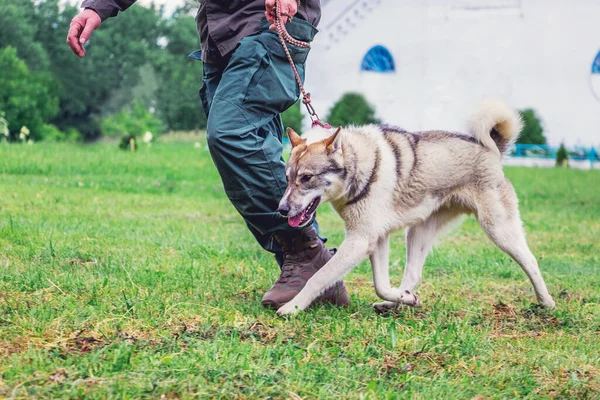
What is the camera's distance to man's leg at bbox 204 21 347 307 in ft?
12.5

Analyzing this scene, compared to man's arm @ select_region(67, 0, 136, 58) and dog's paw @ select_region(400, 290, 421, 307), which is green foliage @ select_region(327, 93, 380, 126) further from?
man's arm @ select_region(67, 0, 136, 58)

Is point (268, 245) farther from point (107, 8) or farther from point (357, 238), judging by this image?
point (107, 8)

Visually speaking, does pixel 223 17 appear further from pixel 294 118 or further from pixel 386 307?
pixel 294 118

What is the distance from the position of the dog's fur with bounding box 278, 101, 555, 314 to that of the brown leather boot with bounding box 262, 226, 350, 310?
163 mm

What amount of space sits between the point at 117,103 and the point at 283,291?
33.8m

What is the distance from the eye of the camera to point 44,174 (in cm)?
1059

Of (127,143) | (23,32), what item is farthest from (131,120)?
(127,143)

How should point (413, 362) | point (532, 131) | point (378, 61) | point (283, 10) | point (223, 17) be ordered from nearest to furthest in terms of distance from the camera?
point (413, 362), point (283, 10), point (223, 17), point (532, 131), point (378, 61)

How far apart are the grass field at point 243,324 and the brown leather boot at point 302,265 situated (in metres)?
0.12

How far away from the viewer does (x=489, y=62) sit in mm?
25562

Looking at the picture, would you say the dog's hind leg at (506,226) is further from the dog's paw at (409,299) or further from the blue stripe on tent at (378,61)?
the blue stripe on tent at (378,61)

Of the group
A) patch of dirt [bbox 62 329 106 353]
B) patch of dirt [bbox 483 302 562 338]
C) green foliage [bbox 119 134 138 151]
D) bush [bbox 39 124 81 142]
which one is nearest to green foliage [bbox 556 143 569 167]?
green foliage [bbox 119 134 138 151]

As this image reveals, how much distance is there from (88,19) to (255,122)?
904mm

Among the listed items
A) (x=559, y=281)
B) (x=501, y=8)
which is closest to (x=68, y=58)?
(x=501, y=8)
